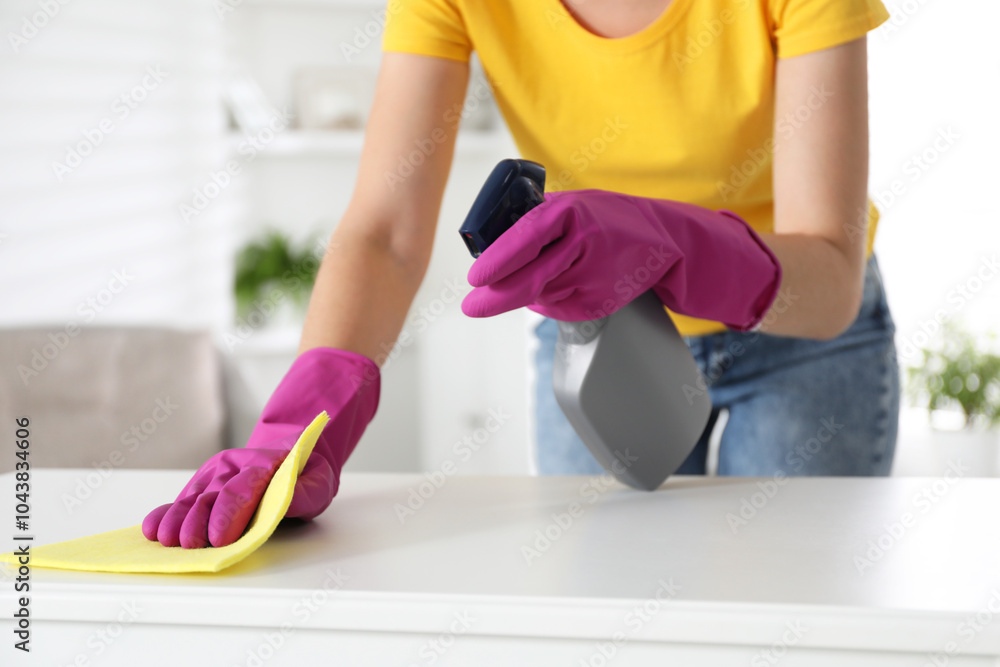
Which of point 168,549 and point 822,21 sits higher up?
point 822,21

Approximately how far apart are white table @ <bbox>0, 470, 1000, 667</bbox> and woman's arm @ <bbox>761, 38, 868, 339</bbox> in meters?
0.20

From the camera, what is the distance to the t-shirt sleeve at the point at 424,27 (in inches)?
33.0

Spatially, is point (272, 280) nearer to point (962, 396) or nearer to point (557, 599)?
point (962, 396)

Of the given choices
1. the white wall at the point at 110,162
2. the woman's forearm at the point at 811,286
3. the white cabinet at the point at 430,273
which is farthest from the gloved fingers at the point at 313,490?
the white wall at the point at 110,162

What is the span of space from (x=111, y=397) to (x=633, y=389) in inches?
81.7

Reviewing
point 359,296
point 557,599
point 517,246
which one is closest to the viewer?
point 557,599

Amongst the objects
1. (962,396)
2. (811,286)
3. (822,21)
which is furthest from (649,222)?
(962,396)

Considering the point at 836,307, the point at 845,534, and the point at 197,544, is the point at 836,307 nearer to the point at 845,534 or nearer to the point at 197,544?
the point at 845,534

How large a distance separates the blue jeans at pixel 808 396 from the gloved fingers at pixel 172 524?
1.94 ft

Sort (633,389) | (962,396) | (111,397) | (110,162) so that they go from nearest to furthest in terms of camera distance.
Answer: (633,389)
(962,396)
(111,397)
(110,162)

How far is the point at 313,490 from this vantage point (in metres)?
0.58

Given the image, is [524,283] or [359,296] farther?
[359,296]

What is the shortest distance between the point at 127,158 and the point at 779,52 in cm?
235

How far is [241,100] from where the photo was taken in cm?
278
